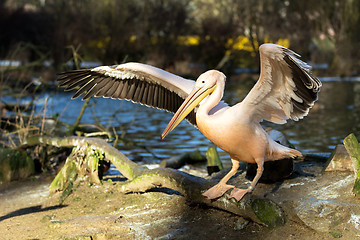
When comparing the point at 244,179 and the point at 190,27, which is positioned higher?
the point at 190,27

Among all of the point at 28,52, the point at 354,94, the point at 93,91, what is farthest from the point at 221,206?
the point at 28,52

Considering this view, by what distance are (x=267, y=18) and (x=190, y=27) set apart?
4697 mm

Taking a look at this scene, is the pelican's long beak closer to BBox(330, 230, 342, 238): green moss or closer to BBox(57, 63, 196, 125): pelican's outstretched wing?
BBox(57, 63, 196, 125): pelican's outstretched wing

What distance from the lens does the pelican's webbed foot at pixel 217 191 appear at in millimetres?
4281

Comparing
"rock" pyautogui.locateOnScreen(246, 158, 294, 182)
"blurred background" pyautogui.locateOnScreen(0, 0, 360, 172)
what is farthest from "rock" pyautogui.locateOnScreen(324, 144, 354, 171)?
"blurred background" pyautogui.locateOnScreen(0, 0, 360, 172)

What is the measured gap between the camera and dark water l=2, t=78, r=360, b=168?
868cm

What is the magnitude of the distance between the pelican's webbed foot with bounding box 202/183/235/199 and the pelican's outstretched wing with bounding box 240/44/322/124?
689mm

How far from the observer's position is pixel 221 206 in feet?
14.2

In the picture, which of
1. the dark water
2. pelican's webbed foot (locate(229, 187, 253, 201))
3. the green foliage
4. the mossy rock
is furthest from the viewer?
the dark water

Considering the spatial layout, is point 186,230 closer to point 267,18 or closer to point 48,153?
point 48,153

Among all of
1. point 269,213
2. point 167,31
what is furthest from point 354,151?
point 167,31

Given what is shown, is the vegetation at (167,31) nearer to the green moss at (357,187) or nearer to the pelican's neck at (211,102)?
the green moss at (357,187)

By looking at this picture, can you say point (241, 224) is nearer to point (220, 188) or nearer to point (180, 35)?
point (220, 188)

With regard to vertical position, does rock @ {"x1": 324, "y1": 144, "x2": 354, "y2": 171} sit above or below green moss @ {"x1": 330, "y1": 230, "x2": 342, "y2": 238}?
above
